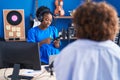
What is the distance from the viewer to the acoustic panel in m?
4.65

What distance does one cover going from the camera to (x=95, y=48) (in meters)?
1.42

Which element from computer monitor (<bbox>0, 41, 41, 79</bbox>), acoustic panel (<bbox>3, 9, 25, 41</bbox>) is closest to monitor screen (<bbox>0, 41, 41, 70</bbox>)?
computer monitor (<bbox>0, 41, 41, 79</bbox>)

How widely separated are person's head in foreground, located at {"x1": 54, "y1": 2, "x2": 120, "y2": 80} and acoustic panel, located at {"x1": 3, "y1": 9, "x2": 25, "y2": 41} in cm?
330

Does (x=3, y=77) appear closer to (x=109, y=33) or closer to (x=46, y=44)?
(x=46, y=44)

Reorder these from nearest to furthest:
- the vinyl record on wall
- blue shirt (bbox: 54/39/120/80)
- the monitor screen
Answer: blue shirt (bbox: 54/39/120/80), the monitor screen, the vinyl record on wall

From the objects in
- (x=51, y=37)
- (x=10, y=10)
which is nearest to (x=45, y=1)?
(x=10, y=10)

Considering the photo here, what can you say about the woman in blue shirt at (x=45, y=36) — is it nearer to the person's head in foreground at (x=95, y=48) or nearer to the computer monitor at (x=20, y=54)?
the computer monitor at (x=20, y=54)

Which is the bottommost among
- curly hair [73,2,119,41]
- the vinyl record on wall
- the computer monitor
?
the computer monitor

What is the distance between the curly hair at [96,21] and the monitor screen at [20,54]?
0.93 metres

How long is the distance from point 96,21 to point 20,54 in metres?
1.08

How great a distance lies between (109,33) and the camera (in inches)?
56.4

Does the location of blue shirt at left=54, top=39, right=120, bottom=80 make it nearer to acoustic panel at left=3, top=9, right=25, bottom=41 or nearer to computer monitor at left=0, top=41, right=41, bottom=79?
computer monitor at left=0, top=41, right=41, bottom=79

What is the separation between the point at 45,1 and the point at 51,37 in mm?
1660

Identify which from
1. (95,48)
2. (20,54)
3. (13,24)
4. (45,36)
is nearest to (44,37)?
(45,36)
